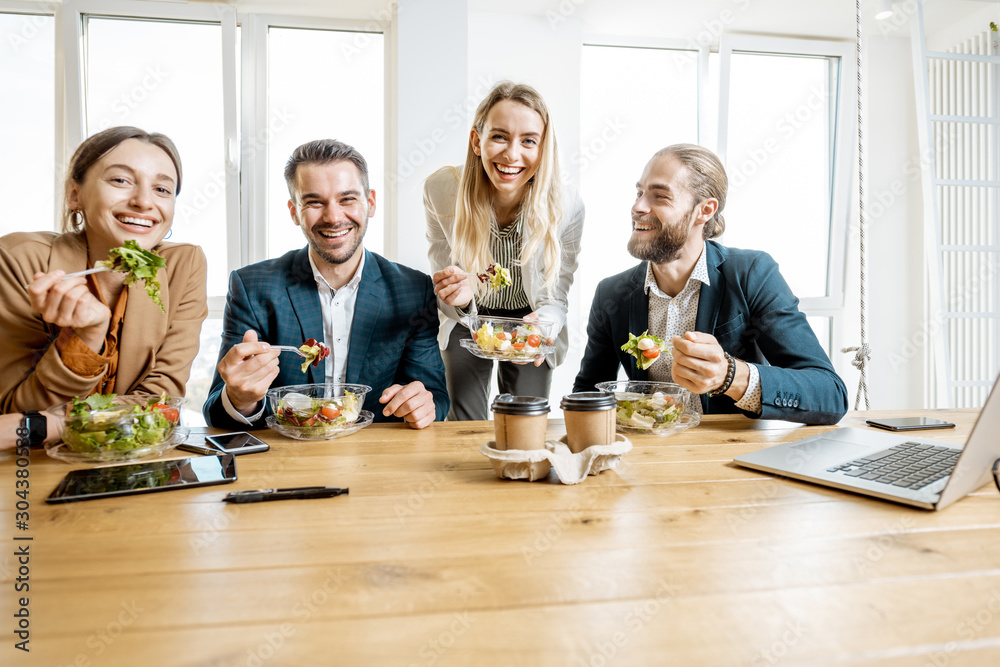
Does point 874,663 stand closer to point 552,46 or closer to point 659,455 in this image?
point 659,455

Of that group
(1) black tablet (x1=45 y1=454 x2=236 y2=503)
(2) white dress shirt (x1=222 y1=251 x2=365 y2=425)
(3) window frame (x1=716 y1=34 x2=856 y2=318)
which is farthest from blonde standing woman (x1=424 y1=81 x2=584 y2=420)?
(3) window frame (x1=716 y1=34 x2=856 y2=318)

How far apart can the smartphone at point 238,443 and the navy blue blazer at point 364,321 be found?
39cm

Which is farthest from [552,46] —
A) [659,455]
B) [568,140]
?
[659,455]

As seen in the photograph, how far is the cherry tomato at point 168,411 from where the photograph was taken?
1.35 m

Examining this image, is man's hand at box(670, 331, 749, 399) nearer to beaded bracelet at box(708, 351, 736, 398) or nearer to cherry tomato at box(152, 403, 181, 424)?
beaded bracelet at box(708, 351, 736, 398)

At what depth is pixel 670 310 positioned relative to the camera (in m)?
2.16

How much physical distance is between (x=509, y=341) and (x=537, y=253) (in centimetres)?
74

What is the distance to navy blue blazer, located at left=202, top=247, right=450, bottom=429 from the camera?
195 cm

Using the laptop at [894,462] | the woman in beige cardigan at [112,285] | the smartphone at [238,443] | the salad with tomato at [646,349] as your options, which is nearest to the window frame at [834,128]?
the salad with tomato at [646,349]

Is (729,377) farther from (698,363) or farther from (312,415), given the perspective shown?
(312,415)

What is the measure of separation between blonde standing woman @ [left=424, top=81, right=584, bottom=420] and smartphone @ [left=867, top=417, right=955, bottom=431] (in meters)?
1.10

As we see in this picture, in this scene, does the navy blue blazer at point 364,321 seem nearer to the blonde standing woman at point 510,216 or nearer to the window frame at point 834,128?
the blonde standing woman at point 510,216

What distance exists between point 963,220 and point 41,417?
196 inches

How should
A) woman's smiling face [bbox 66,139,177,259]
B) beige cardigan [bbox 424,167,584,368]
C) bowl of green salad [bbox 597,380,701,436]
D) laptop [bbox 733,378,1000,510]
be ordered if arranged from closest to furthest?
laptop [bbox 733,378,1000,510], bowl of green salad [bbox 597,380,701,436], woman's smiling face [bbox 66,139,177,259], beige cardigan [bbox 424,167,584,368]
